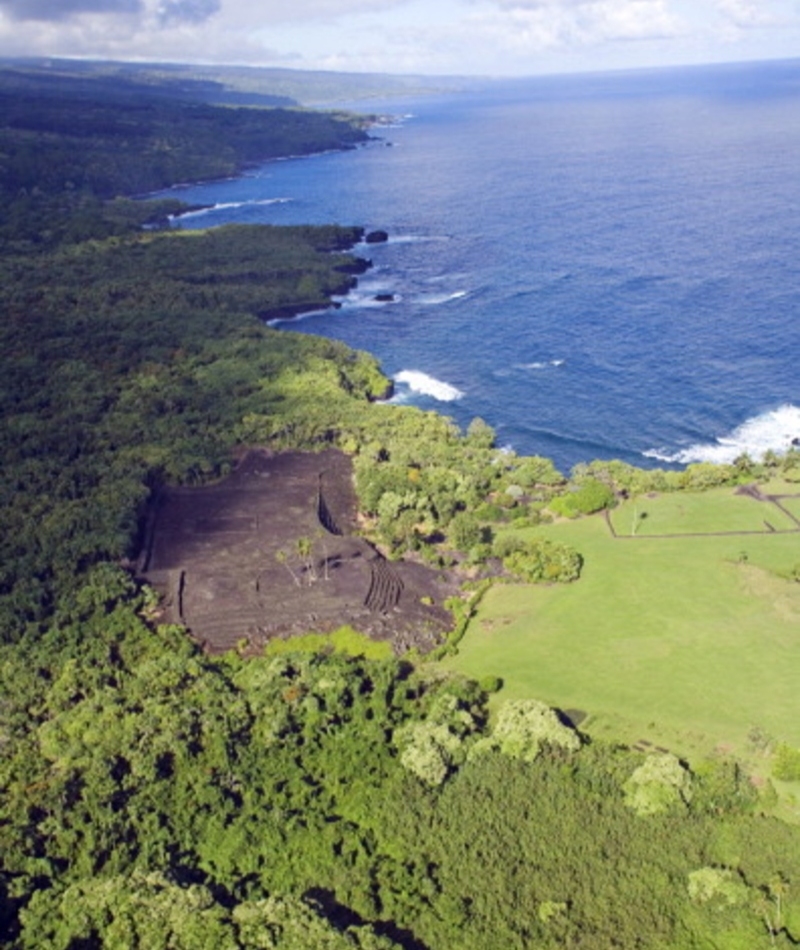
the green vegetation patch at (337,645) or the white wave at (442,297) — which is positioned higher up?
the white wave at (442,297)

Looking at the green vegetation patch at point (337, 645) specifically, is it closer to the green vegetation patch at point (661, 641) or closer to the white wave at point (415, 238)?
the green vegetation patch at point (661, 641)

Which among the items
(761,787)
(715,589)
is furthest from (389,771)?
(715,589)

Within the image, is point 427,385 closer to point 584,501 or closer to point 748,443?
point 584,501

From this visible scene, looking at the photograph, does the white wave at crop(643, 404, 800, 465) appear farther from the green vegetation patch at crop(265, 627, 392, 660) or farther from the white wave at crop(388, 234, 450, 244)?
the white wave at crop(388, 234, 450, 244)

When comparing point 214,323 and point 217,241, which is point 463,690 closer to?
point 214,323

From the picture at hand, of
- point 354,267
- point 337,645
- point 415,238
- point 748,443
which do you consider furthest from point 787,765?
point 415,238

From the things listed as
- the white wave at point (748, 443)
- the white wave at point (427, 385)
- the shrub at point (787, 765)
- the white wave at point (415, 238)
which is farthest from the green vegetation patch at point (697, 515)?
the white wave at point (415, 238)
